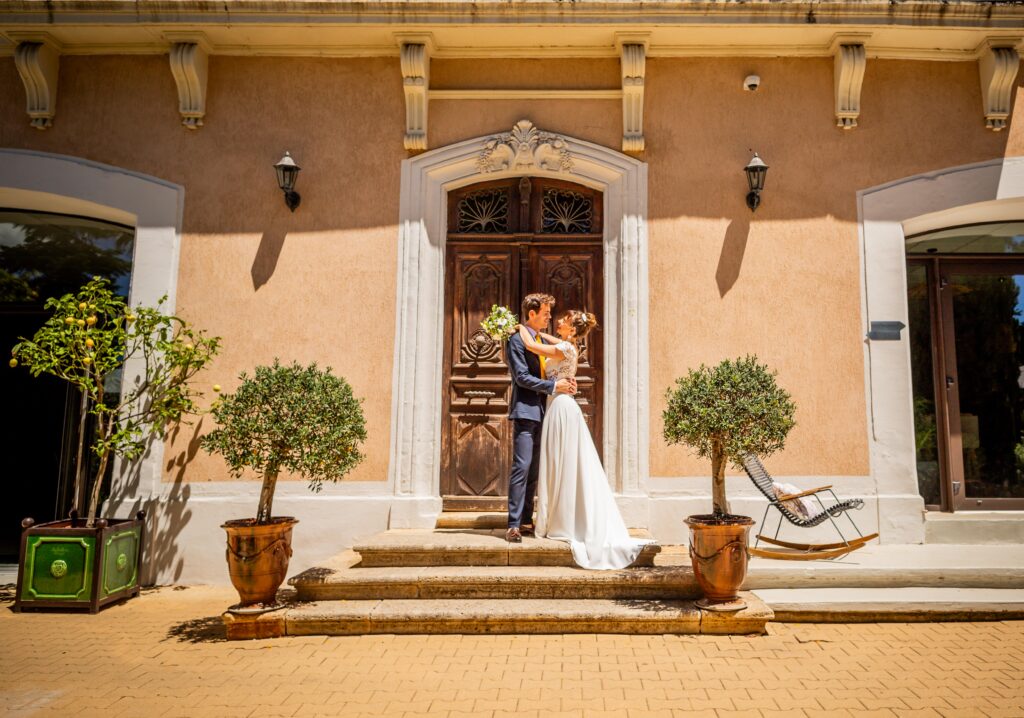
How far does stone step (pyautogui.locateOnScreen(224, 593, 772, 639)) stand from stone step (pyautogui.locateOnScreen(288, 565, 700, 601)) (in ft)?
0.63

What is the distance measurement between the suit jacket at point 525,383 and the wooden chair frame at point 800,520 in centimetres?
171

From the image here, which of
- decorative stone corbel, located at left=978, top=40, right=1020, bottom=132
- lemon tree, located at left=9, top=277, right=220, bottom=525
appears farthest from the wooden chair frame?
lemon tree, located at left=9, top=277, right=220, bottom=525

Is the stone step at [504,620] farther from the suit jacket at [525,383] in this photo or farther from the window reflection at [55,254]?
the window reflection at [55,254]

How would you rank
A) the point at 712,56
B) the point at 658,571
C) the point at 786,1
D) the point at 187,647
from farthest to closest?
the point at 712,56
the point at 786,1
the point at 658,571
the point at 187,647

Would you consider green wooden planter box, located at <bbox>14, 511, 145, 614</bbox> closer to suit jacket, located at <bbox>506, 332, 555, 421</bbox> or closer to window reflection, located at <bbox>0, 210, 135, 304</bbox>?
window reflection, located at <bbox>0, 210, 135, 304</bbox>

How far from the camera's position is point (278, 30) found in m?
6.41

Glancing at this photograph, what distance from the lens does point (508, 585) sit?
15.9 ft

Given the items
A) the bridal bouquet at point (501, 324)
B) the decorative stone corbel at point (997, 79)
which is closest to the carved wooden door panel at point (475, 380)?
the bridal bouquet at point (501, 324)

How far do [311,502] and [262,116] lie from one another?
3710 mm

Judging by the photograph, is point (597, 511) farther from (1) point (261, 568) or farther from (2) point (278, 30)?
(2) point (278, 30)

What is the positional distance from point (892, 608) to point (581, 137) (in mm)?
4692

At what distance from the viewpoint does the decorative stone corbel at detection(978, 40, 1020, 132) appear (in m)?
6.36

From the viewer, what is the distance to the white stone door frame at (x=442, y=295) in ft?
20.4

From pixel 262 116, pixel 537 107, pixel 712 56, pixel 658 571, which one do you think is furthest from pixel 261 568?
pixel 712 56
